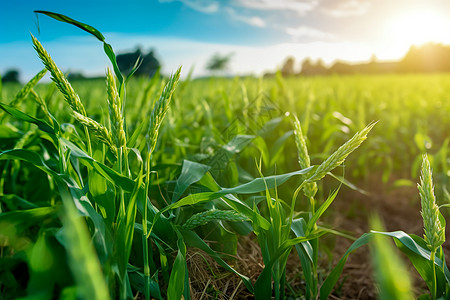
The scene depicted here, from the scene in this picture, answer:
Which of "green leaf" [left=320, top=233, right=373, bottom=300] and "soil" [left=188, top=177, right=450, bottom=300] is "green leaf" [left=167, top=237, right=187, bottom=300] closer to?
"soil" [left=188, top=177, right=450, bottom=300]

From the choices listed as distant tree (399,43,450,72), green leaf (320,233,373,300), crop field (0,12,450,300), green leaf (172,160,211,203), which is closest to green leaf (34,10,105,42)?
crop field (0,12,450,300)

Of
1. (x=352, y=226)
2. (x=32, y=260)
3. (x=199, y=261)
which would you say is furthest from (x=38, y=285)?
(x=352, y=226)

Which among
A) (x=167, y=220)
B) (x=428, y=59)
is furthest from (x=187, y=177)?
(x=428, y=59)

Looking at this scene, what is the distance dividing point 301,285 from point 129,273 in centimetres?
73

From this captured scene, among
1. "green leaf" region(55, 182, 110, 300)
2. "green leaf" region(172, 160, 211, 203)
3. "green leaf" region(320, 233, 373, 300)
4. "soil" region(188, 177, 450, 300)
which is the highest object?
"green leaf" region(55, 182, 110, 300)

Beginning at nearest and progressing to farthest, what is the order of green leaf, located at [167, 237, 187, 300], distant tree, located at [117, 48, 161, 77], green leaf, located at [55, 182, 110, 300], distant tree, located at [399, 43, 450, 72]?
green leaf, located at [55, 182, 110, 300] < green leaf, located at [167, 237, 187, 300] < distant tree, located at [117, 48, 161, 77] < distant tree, located at [399, 43, 450, 72]

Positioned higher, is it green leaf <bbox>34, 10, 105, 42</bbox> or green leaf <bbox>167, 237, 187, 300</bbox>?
green leaf <bbox>34, 10, 105, 42</bbox>

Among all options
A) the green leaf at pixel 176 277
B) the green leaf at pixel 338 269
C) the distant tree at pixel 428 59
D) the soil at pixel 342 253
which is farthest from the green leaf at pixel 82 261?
the distant tree at pixel 428 59

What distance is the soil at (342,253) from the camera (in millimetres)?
1144

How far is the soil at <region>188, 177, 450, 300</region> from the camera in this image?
1144 mm

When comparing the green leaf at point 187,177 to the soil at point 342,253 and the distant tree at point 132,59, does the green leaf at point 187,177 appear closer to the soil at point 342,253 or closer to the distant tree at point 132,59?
the soil at point 342,253

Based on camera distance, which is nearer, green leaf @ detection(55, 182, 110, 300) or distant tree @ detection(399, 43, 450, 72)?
green leaf @ detection(55, 182, 110, 300)

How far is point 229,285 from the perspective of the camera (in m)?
1.18

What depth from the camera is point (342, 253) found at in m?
2.03
